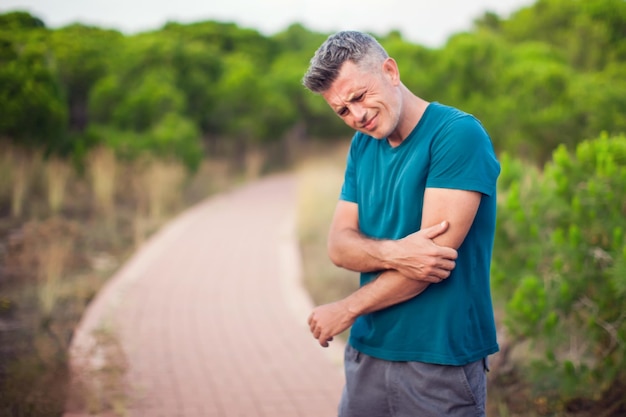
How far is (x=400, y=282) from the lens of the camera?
6.54ft

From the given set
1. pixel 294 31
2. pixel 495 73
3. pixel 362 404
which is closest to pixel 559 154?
pixel 362 404

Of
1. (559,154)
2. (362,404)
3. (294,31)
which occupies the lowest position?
(362,404)

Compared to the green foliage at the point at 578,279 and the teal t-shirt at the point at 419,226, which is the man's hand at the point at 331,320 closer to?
the teal t-shirt at the point at 419,226

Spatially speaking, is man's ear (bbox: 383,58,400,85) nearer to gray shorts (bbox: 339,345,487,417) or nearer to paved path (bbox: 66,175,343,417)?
gray shorts (bbox: 339,345,487,417)

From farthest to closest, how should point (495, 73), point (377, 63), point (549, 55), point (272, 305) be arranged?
point (549, 55)
point (495, 73)
point (272, 305)
point (377, 63)

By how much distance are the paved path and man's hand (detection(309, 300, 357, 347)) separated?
6.33 ft

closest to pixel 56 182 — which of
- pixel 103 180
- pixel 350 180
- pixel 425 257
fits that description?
pixel 103 180

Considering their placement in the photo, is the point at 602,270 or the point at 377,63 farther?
the point at 602,270

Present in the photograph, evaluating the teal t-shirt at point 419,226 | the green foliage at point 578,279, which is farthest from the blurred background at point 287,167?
the teal t-shirt at point 419,226

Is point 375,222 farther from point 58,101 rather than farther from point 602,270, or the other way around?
point 58,101

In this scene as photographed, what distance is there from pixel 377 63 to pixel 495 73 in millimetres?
15204

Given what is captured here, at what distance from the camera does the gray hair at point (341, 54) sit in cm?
200

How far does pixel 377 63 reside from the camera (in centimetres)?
203

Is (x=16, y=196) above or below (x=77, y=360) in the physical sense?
above
